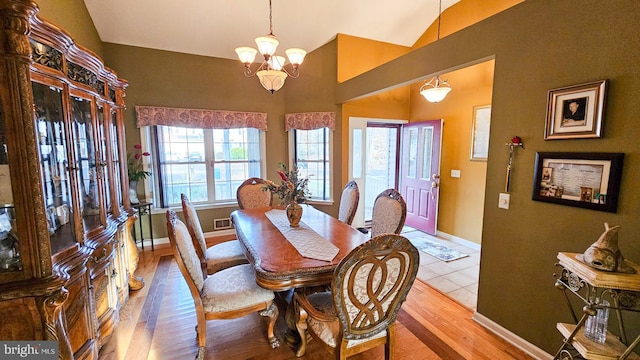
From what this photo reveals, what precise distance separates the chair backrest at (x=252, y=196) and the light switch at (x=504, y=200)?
2.66 m

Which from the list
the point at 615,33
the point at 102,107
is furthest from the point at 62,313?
the point at 615,33

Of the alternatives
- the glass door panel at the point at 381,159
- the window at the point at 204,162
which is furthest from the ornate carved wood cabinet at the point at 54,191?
the glass door panel at the point at 381,159

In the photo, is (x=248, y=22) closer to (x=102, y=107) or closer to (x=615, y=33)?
(x=102, y=107)

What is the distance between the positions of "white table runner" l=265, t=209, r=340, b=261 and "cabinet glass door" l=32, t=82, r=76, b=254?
1464mm

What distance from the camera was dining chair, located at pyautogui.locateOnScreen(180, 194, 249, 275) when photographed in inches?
92.6

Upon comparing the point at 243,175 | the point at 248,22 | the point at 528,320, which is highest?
the point at 248,22

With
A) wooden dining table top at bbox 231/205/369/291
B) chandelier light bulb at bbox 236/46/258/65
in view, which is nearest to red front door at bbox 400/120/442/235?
wooden dining table top at bbox 231/205/369/291

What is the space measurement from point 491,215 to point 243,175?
394 cm

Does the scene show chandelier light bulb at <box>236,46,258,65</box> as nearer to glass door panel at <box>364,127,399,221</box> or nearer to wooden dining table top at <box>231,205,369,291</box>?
wooden dining table top at <box>231,205,369,291</box>

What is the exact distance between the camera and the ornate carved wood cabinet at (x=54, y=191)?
126 centimetres

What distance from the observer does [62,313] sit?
1511 mm

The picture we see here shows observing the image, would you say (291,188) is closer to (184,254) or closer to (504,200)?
(184,254)

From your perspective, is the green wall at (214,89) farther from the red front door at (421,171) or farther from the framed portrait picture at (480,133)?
the framed portrait picture at (480,133)

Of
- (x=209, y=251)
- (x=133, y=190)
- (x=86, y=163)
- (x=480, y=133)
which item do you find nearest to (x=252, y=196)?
(x=209, y=251)
